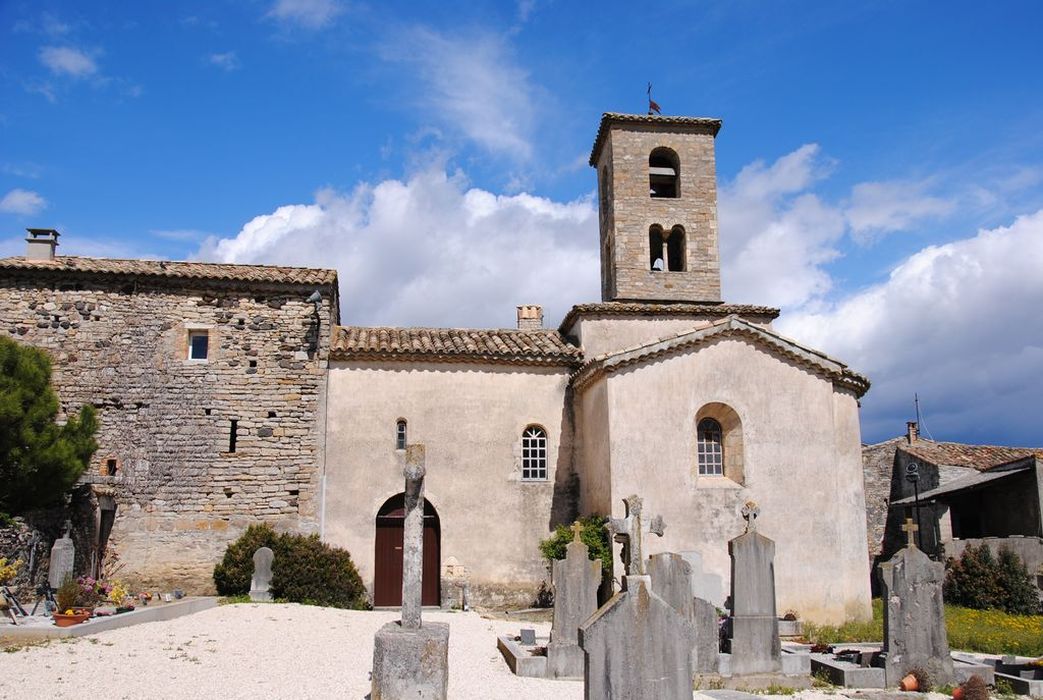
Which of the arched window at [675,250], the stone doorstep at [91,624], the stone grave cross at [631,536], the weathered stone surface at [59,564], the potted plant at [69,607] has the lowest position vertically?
the stone doorstep at [91,624]

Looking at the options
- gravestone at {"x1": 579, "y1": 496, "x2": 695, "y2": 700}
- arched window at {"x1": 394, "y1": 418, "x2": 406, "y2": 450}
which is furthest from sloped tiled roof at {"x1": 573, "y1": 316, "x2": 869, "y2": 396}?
gravestone at {"x1": 579, "y1": 496, "x2": 695, "y2": 700}

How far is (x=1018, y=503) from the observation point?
26.5 m

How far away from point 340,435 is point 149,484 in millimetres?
4837

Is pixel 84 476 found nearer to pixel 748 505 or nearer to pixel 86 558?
pixel 86 558

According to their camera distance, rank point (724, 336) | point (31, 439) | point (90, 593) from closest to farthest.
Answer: point (90, 593) < point (31, 439) < point (724, 336)

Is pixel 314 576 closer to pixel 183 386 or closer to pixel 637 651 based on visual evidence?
pixel 183 386

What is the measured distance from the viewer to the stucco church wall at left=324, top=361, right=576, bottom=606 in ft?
70.6

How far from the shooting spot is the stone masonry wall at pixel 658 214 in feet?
78.5

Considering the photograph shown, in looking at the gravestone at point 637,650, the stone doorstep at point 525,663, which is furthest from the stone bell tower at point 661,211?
the gravestone at point 637,650

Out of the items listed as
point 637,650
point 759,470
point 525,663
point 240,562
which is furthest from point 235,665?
point 759,470

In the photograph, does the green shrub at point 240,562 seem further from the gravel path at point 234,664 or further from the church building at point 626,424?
the gravel path at point 234,664

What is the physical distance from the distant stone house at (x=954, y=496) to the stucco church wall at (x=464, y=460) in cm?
1248

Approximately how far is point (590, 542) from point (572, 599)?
596cm

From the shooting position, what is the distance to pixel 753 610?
42.4 ft
